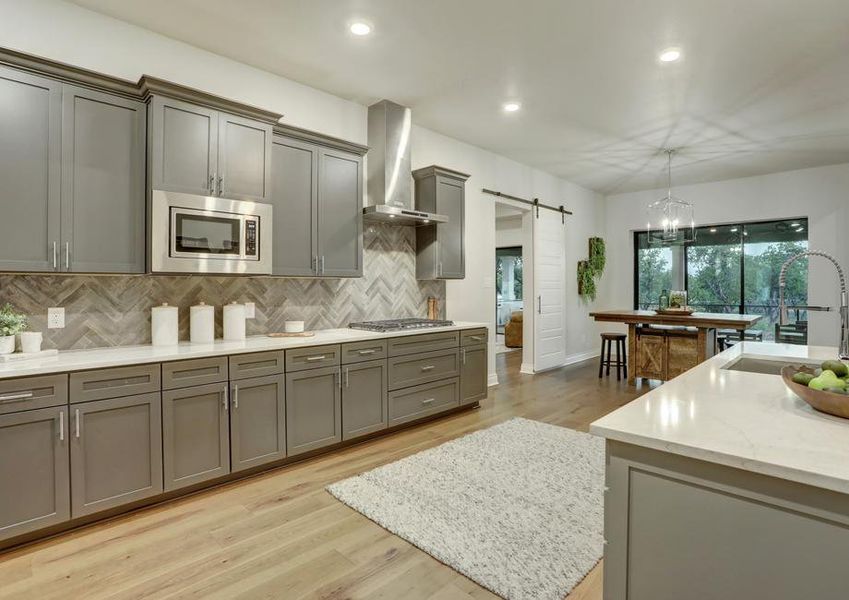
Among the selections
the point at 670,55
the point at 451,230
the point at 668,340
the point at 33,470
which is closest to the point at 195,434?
the point at 33,470

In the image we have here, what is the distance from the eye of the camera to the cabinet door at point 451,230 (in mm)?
4684

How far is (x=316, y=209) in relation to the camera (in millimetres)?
3676

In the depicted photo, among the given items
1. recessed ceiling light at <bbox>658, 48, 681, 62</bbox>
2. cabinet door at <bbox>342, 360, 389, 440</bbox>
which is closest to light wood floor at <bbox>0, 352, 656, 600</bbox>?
cabinet door at <bbox>342, 360, 389, 440</bbox>

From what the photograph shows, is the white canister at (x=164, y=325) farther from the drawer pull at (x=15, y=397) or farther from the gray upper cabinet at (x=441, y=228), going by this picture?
the gray upper cabinet at (x=441, y=228)

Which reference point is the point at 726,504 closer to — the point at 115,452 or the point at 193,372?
the point at 193,372

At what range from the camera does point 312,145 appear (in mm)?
3641

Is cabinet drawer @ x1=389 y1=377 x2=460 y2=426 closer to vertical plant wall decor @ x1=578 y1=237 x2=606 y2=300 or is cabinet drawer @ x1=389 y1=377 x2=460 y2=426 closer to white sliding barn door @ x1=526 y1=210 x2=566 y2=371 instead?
white sliding barn door @ x1=526 y1=210 x2=566 y2=371

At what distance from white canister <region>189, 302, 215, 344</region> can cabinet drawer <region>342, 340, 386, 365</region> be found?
94 cm

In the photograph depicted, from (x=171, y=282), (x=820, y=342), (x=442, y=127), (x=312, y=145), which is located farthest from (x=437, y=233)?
(x=820, y=342)

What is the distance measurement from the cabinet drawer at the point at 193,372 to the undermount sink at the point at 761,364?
282 centimetres

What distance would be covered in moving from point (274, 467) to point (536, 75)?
3.68 metres

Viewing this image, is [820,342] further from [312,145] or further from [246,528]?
[246,528]

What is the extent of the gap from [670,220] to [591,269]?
2.57 metres

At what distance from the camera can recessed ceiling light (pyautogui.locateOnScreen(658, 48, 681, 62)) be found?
333 cm
